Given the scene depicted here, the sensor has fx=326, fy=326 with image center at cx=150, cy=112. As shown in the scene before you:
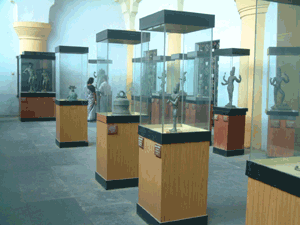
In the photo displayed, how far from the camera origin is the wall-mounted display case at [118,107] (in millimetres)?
4996

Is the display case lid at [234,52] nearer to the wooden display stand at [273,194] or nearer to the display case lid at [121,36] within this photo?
the display case lid at [121,36]

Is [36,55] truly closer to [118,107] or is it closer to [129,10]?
[129,10]

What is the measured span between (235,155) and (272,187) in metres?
5.23

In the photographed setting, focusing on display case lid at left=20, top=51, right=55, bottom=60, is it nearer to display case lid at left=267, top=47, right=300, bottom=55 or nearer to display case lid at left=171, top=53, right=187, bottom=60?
display case lid at left=171, top=53, right=187, bottom=60

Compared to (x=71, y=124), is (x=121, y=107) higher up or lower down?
higher up

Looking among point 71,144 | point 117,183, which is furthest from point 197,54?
point 71,144

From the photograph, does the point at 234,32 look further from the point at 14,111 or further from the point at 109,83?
the point at 14,111

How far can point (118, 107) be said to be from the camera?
5.17 m

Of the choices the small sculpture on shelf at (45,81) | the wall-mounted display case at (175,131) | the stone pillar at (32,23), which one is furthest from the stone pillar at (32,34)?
the wall-mounted display case at (175,131)

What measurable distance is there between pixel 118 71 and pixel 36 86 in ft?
28.2

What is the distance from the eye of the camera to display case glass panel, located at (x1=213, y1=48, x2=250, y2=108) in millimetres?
7766

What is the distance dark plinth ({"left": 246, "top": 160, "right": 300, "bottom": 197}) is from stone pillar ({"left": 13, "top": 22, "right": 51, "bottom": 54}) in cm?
1366

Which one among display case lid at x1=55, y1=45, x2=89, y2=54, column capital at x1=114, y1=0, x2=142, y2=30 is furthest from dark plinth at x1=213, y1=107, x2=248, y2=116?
column capital at x1=114, y1=0, x2=142, y2=30

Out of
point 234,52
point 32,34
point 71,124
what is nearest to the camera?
point 234,52
